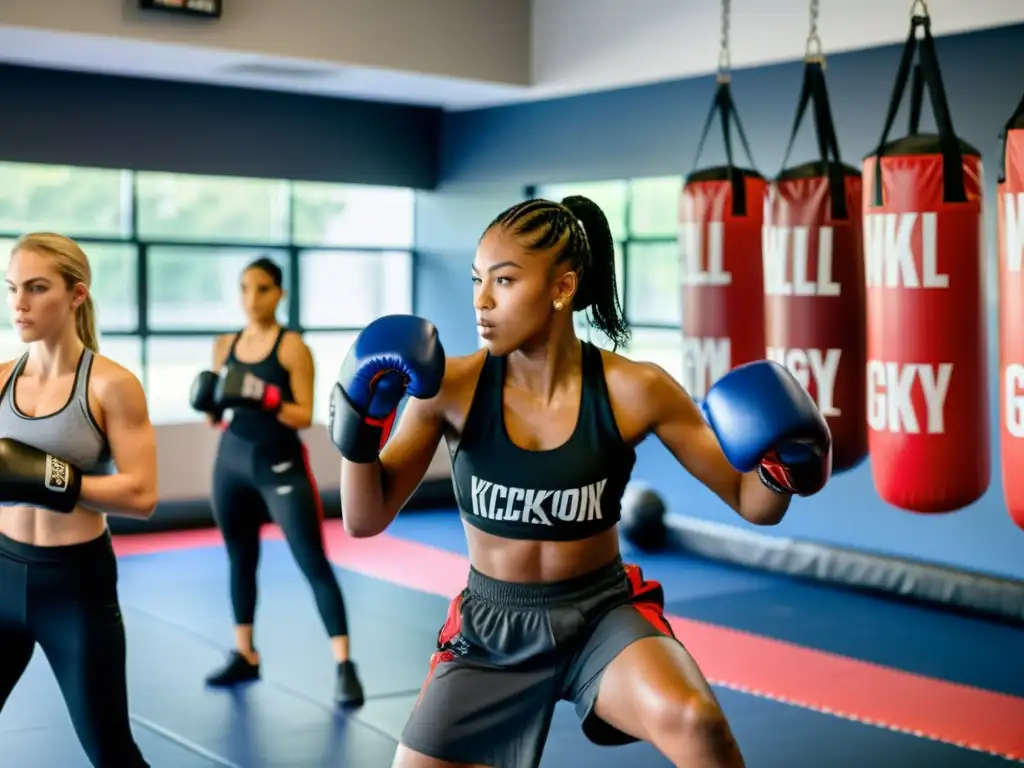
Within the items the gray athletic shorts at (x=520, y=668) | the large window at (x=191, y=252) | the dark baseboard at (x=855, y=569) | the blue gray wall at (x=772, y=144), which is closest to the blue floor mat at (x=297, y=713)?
the blue gray wall at (x=772, y=144)

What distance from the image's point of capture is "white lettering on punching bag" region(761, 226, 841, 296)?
3.91m

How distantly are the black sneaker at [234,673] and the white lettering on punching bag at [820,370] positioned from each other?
192cm

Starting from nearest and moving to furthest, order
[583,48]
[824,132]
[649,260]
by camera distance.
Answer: [824,132] < [583,48] < [649,260]

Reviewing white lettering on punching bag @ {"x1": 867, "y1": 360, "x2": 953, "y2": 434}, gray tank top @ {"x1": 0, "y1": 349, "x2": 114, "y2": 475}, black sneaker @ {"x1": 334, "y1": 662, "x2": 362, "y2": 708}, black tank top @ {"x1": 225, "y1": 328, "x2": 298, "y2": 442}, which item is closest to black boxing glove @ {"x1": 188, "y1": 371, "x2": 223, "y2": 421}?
black tank top @ {"x1": 225, "y1": 328, "x2": 298, "y2": 442}

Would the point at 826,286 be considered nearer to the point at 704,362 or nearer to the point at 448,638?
the point at 704,362

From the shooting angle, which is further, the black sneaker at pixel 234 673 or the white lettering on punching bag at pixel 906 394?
the black sneaker at pixel 234 673

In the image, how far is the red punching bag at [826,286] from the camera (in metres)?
3.90

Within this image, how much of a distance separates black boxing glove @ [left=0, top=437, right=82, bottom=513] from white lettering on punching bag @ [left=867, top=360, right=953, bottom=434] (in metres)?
2.09

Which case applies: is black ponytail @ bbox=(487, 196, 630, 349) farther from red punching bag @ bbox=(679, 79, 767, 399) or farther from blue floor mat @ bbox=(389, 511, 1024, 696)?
blue floor mat @ bbox=(389, 511, 1024, 696)

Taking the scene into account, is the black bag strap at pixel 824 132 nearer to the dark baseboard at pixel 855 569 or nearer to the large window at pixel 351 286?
the dark baseboard at pixel 855 569

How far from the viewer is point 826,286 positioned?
154 inches

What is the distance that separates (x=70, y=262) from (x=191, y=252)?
15.9ft

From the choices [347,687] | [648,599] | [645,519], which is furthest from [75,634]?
[645,519]

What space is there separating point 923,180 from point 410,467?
69.9 inches
